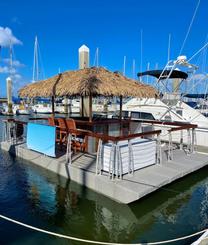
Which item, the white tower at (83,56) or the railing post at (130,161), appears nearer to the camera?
the railing post at (130,161)

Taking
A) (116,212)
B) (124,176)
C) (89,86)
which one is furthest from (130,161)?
(89,86)

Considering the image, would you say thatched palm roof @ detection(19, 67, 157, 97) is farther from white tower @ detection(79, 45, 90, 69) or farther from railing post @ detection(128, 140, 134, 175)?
railing post @ detection(128, 140, 134, 175)

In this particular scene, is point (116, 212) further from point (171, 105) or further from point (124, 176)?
point (171, 105)

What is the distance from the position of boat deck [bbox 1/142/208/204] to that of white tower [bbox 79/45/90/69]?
4.65 metres

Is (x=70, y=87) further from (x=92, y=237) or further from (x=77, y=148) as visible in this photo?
(x=92, y=237)

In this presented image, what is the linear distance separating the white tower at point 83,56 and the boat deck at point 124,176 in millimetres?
4651

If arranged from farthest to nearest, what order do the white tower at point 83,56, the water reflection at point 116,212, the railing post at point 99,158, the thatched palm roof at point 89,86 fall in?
the white tower at point 83,56 < the thatched palm roof at point 89,86 < the railing post at point 99,158 < the water reflection at point 116,212

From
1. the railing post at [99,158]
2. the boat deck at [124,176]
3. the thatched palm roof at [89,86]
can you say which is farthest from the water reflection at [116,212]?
the thatched palm roof at [89,86]

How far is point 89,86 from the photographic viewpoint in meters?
6.57

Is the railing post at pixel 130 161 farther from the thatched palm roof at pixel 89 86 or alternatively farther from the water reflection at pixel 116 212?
the thatched palm roof at pixel 89 86

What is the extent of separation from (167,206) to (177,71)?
880 cm

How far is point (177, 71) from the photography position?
11898 millimetres

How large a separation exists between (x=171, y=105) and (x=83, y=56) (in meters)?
5.41

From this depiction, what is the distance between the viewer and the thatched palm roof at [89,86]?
671 centimetres
